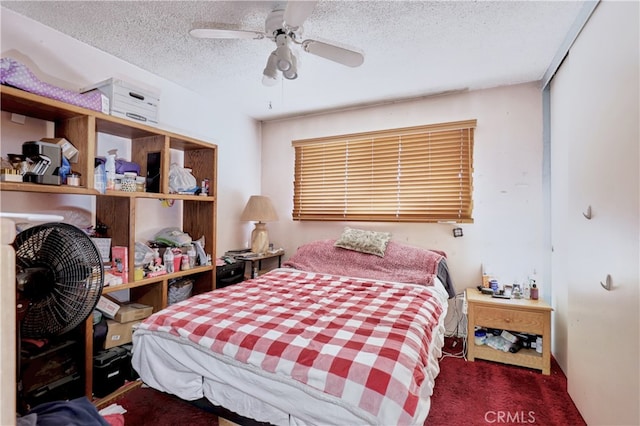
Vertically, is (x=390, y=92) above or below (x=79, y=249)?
above

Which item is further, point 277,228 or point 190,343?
point 277,228

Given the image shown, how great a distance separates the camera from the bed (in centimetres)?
114

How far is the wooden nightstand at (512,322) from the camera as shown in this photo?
223 cm

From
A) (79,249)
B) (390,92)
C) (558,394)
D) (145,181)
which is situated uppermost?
(390,92)

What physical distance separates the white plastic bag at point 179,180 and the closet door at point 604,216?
271 centimetres

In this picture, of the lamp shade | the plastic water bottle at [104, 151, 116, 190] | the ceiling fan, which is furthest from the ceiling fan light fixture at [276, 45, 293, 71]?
the lamp shade

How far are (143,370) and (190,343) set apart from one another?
1.32ft

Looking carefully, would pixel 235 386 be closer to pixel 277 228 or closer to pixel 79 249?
pixel 79 249

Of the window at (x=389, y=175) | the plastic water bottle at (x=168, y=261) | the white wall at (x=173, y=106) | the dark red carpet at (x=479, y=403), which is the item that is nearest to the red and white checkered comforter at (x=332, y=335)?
the dark red carpet at (x=479, y=403)

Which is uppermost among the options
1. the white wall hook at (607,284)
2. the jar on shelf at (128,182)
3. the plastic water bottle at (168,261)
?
the jar on shelf at (128,182)

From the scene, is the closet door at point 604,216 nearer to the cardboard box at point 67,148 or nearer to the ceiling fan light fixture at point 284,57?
the ceiling fan light fixture at point 284,57

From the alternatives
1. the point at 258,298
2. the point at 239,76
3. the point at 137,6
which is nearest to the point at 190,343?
the point at 258,298

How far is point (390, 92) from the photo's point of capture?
9.66 ft

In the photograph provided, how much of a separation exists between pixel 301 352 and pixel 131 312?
1.48m
